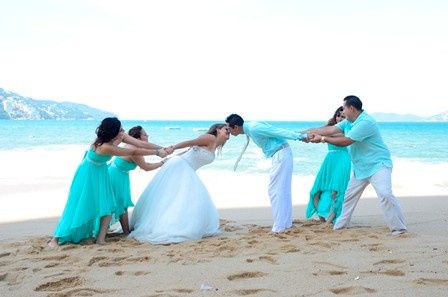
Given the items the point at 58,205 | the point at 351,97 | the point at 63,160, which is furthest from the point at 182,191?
the point at 63,160

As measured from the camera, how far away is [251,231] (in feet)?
23.2

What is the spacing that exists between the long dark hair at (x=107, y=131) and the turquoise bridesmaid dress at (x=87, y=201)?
0.56 ft

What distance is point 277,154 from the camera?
7.23 meters

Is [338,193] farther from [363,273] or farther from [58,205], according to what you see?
[58,205]

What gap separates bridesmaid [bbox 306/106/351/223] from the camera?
25.5 feet

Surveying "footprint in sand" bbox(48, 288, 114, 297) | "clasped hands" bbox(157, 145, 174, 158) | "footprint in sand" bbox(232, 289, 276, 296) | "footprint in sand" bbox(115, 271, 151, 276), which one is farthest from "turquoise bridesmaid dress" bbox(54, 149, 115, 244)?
"footprint in sand" bbox(232, 289, 276, 296)

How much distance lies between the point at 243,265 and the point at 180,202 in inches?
79.5

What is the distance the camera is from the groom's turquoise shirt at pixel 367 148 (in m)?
6.69

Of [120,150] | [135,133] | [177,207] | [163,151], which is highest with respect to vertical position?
[135,133]

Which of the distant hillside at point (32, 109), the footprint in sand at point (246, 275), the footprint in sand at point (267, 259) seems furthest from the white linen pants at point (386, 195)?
the distant hillside at point (32, 109)

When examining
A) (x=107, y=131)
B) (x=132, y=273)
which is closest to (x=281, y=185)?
(x=107, y=131)

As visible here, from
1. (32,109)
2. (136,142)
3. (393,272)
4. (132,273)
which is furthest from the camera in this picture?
(32,109)

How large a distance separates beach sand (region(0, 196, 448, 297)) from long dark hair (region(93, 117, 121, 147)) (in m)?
1.23

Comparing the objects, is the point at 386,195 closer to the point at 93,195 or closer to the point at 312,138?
the point at 312,138
